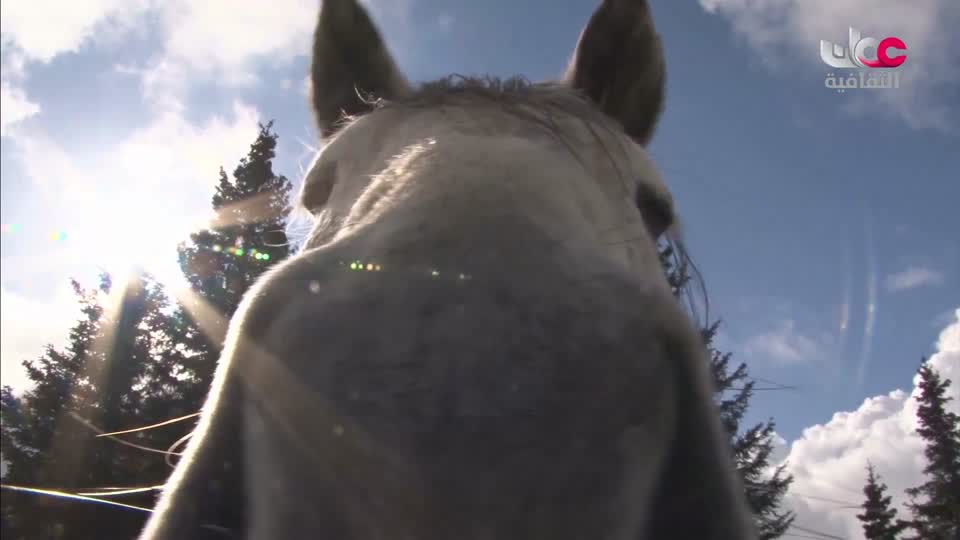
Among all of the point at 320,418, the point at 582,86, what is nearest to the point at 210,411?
the point at 320,418

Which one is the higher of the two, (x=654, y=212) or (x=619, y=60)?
(x=619, y=60)

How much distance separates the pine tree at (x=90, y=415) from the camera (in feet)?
51.4

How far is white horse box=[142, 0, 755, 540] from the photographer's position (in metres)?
0.89

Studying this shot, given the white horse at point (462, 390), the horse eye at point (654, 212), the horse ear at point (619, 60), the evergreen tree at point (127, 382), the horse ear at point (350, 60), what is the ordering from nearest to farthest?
the white horse at point (462, 390) → the horse eye at point (654, 212) → the horse ear at point (619, 60) → the horse ear at point (350, 60) → the evergreen tree at point (127, 382)

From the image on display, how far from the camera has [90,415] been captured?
18250 mm

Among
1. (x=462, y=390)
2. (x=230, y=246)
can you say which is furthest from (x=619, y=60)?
(x=230, y=246)

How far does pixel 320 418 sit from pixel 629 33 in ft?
8.29

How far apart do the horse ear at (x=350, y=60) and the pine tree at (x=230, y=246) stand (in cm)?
1283

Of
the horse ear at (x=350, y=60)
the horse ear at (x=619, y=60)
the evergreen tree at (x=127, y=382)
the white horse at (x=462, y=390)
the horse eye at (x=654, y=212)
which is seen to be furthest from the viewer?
the evergreen tree at (x=127, y=382)

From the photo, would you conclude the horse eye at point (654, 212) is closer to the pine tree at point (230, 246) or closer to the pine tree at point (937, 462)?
the pine tree at point (230, 246)

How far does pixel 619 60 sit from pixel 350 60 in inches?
55.4

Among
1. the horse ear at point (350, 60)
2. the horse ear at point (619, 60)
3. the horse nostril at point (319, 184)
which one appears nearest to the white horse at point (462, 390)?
the horse nostril at point (319, 184)

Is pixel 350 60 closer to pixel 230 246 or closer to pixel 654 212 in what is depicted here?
pixel 654 212

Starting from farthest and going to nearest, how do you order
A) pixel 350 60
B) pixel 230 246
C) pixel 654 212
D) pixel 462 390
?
pixel 230 246
pixel 350 60
pixel 654 212
pixel 462 390
